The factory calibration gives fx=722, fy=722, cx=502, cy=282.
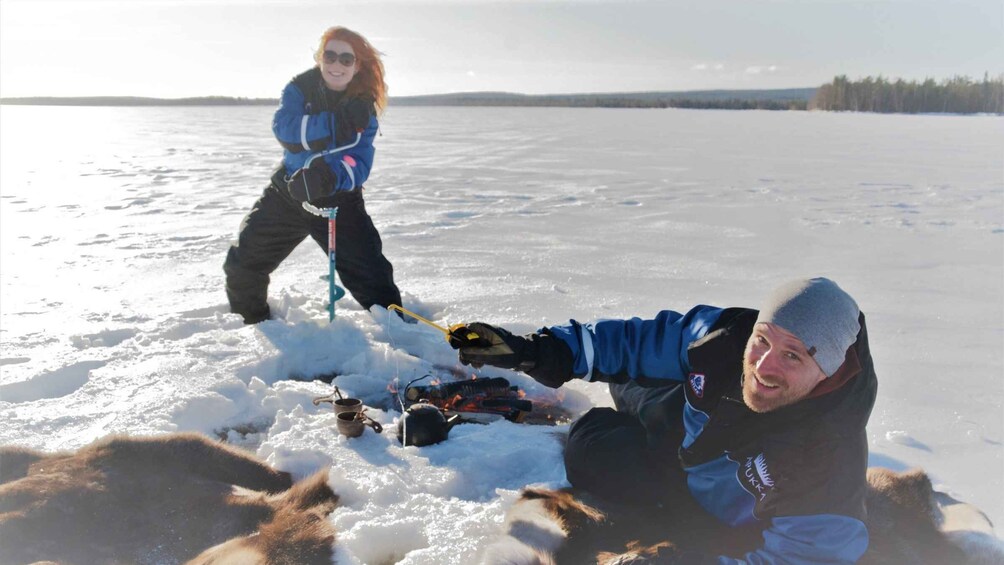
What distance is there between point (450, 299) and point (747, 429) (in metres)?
3.48

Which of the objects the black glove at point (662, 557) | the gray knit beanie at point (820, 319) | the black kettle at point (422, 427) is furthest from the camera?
the black kettle at point (422, 427)

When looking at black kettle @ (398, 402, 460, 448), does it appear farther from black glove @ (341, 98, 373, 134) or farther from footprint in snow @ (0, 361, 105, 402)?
black glove @ (341, 98, 373, 134)

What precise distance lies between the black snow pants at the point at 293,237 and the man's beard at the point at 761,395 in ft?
10.3

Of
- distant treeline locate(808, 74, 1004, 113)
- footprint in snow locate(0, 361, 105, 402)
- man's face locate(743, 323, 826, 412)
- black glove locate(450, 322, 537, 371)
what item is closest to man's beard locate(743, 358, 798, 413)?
man's face locate(743, 323, 826, 412)

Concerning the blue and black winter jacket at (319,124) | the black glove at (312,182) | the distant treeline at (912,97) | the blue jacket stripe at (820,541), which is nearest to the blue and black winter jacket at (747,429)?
the blue jacket stripe at (820,541)

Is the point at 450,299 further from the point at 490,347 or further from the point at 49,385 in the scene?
the point at 490,347

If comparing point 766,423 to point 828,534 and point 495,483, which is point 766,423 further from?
point 495,483

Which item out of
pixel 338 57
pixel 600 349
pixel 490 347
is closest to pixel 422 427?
pixel 490 347

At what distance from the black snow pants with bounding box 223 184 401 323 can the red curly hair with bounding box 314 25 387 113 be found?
2.19 ft

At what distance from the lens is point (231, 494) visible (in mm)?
2713

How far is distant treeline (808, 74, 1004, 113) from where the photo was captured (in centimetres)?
4919

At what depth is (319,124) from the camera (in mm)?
4703

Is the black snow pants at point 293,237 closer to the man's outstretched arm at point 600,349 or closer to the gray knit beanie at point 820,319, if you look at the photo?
the man's outstretched arm at point 600,349

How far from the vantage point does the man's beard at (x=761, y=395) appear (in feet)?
7.26
